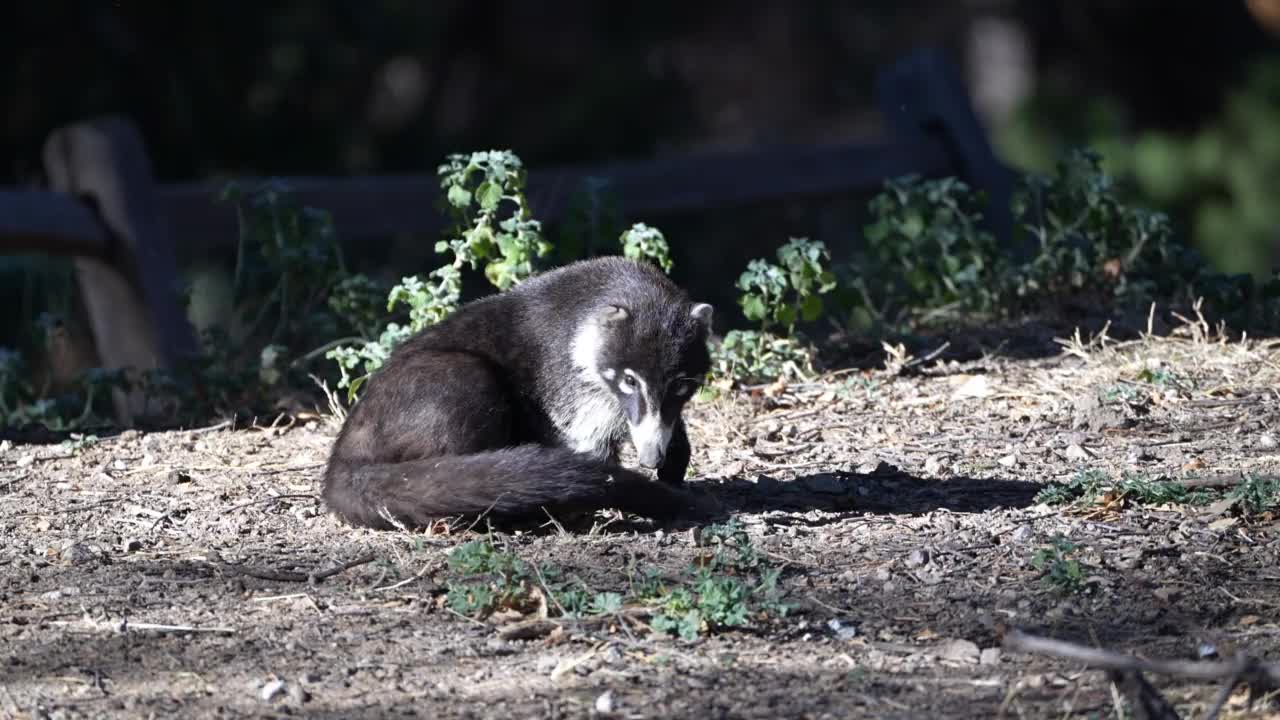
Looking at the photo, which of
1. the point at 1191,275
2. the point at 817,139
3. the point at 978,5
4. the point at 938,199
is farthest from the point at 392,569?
the point at 978,5

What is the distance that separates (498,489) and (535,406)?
0.74 meters

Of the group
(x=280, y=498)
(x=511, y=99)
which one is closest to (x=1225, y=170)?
(x=511, y=99)

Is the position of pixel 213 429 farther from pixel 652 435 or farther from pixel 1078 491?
pixel 1078 491

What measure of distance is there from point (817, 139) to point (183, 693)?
71.5 ft

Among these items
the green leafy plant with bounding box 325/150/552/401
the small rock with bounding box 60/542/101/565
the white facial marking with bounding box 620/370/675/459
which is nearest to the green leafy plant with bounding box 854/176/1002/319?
the green leafy plant with bounding box 325/150/552/401

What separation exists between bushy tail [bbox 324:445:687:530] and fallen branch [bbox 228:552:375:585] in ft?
0.97

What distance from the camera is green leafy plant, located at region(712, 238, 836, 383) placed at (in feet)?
21.9

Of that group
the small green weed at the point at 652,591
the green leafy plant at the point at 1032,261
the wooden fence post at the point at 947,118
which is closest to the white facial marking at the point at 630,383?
the small green weed at the point at 652,591

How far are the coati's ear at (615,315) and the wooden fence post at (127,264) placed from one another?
3.15m

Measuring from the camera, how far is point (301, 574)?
14.9ft

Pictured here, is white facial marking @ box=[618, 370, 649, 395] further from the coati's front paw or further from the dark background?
the dark background

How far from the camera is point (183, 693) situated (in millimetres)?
3754

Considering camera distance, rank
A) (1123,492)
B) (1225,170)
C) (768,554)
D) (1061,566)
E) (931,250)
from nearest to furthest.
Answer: (1061,566), (768,554), (1123,492), (931,250), (1225,170)

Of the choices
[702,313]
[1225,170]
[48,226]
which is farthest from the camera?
[1225,170]
